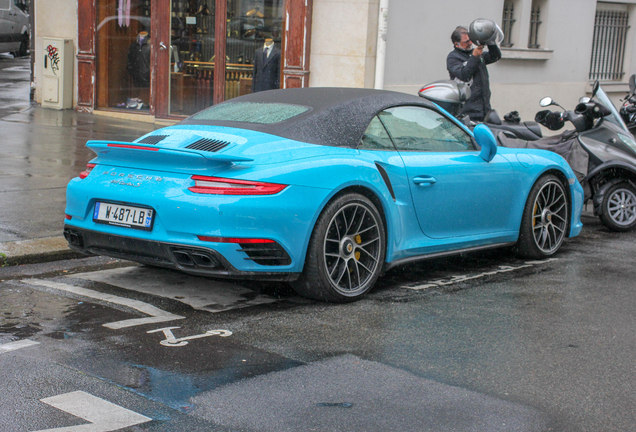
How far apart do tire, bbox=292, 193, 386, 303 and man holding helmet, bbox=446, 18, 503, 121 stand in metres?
4.64

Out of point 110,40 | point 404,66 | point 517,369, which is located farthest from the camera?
point 110,40

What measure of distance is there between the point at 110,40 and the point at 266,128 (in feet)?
36.8

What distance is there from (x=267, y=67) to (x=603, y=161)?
24.5 ft

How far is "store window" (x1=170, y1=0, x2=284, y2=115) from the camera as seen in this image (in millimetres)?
14703

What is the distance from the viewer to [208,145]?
5.16 metres

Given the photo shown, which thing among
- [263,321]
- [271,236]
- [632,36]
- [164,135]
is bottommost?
[263,321]

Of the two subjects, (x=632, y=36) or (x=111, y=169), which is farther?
(x=632, y=36)

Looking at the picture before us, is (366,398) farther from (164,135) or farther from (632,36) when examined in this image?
(632,36)

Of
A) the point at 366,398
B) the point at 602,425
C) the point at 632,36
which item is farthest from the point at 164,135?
the point at 632,36

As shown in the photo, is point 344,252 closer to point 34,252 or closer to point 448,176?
point 448,176

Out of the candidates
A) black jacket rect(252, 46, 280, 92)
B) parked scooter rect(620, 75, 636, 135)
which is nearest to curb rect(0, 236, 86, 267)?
parked scooter rect(620, 75, 636, 135)

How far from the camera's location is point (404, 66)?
1468 cm

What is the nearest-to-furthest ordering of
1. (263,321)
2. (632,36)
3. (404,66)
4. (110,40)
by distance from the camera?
(263,321), (404,66), (110,40), (632,36)

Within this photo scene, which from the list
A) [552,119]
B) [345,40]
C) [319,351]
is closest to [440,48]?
[345,40]
